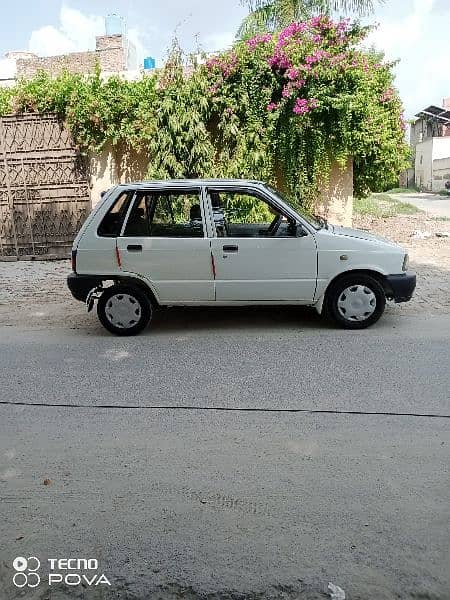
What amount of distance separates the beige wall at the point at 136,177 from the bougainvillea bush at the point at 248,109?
14.4 inches

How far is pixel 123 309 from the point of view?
6.38 m

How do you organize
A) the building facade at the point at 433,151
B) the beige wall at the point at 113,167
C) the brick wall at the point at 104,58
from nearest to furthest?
the beige wall at the point at 113,167 → the brick wall at the point at 104,58 → the building facade at the point at 433,151

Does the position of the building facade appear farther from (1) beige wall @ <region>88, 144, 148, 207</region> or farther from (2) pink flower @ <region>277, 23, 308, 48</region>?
(1) beige wall @ <region>88, 144, 148, 207</region>

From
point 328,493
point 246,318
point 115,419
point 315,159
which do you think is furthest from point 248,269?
point 315,159

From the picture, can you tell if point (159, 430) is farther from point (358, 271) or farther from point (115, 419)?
point (358, 271)

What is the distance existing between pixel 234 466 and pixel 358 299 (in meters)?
3.20

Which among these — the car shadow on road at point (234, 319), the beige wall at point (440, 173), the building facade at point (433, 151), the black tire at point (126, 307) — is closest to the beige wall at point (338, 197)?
the car shadow on road at point (234, 319)

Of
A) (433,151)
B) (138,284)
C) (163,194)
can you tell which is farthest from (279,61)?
(433,151)

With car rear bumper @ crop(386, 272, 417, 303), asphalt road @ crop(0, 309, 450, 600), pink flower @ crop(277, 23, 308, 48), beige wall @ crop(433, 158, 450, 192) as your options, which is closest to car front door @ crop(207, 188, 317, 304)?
asphalt road @ crop(0, 309, 450, 600)

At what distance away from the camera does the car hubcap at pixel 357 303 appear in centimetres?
623

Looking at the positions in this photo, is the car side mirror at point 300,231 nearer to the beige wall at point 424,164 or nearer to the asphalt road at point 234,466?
the asphalt road at point 234,466

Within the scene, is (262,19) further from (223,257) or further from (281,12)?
(223,257)

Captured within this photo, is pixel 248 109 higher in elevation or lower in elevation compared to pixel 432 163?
lower

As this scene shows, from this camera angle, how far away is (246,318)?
703cm
